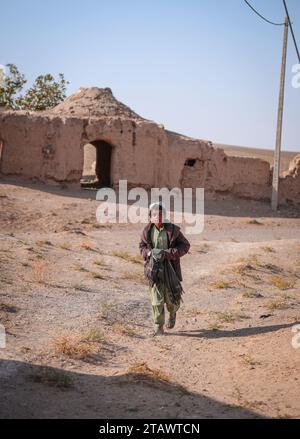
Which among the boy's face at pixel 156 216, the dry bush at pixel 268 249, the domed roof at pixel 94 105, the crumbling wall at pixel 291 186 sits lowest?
the dry bush at pixel 268 249

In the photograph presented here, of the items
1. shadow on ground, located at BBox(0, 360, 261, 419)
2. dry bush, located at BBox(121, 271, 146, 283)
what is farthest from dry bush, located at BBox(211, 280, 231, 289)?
shadow on ground, located at BBox(0, 360, 261, 419)

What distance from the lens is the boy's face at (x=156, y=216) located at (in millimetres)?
7180

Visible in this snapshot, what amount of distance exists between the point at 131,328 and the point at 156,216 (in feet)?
5.63

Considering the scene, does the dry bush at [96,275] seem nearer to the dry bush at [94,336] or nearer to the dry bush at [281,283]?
the dry bush at [94,336]

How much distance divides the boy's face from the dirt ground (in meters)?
1.61

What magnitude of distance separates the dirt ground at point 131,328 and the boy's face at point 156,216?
5.27 feet

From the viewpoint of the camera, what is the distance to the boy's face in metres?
7.18

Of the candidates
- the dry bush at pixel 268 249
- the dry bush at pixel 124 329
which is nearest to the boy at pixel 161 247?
the dry bush at pixel 124 329

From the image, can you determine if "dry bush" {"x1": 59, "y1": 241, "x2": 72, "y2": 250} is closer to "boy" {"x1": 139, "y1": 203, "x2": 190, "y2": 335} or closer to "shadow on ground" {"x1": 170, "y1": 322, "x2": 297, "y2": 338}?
"boy" {"x1": 139, "y1": 203, "x2": 190, "y2": 335}

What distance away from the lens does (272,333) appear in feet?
23.5

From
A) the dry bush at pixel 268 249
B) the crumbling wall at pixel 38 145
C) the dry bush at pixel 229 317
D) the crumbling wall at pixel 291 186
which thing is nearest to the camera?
the dry bush at pixel 229 317

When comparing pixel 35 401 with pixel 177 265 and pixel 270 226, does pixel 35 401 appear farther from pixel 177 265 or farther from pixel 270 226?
pixel 270 226

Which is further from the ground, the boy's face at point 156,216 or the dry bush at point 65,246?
the boy's face at point 156,216
